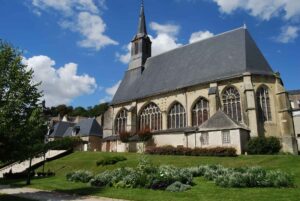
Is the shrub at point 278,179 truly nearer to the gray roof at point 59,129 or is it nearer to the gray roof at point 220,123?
the gray roof at point 220,123

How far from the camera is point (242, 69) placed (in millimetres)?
32188

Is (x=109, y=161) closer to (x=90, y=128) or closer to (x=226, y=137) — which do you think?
(x=226, y=137)

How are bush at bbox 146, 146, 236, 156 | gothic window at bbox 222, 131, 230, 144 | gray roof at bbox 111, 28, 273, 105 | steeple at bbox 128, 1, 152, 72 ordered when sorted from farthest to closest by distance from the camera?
1. steeple at bbox 128, 1, 152, 72
2. gray roof at bbox 111, 28, 273, 105
3. gothic window at bbox 222, 131, 230, 144
4. bush at bbox 146, 146, 236, 156

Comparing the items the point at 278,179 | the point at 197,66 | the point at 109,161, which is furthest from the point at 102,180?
the point at 197,66

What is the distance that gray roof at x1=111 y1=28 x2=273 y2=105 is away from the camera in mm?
33656

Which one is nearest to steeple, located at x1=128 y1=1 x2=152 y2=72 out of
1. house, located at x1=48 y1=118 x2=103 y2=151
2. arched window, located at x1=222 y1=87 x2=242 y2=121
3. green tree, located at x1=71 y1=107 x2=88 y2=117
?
→ house, located at x1=48 y1=118 x2=103 y2=151

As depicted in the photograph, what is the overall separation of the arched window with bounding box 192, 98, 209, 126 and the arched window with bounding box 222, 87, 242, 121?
239 centimetres

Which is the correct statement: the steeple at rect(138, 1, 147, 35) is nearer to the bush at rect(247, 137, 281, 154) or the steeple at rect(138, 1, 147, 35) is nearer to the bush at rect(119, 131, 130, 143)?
the bush at rect(119, 131, 130, 143)

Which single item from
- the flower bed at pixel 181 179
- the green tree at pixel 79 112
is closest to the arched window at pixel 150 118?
the flower bed at pixel 181 179

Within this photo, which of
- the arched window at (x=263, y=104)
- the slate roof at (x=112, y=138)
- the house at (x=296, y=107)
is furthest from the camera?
the house at (x=296, y=107)

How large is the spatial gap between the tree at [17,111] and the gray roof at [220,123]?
1880 cm

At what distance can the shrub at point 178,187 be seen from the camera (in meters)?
12.4

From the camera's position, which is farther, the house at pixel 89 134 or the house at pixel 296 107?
the house at pixel 89 134

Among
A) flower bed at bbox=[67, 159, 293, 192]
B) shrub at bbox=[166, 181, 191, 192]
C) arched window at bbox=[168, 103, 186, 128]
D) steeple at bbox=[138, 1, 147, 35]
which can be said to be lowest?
shrub at bbox=[166, 181, 191, 192]
